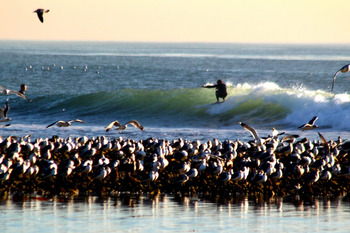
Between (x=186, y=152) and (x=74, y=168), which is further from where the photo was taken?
(x=186, y=152)

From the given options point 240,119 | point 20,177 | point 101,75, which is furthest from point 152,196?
point 101,75

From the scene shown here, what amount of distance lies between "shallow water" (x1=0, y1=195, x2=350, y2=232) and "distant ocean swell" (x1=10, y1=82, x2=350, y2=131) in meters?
19.4

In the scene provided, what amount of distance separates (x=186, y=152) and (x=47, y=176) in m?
5.16

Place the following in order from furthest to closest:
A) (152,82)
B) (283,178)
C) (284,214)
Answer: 1. (152,82)
2. (283,178)
3. (284,214)

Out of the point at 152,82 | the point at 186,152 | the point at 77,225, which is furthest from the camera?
the point at 152,82

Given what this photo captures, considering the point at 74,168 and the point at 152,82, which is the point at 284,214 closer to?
the point at 74,168

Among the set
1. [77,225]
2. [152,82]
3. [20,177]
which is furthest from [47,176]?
[152,82]

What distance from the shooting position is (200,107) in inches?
1813

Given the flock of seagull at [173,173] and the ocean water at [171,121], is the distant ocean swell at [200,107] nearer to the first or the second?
the ocean water at [171,121]

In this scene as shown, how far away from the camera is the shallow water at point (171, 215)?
15.0 meters

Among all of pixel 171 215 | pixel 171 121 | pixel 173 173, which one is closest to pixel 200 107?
pixel 171 121

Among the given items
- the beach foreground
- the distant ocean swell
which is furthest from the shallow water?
the distant ocean swell

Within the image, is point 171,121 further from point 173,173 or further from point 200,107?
point 173,173

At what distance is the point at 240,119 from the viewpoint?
41.4m
